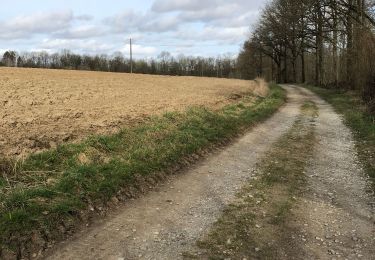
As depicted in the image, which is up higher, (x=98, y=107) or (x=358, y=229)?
(x=98, y=107)

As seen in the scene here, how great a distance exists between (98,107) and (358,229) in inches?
541

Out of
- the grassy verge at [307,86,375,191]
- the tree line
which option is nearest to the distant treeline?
the tree line

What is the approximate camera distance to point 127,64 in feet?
403

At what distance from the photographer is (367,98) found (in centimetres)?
2125

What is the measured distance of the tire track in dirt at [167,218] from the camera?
18.0ft

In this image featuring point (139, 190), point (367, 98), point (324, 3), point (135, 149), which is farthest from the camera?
point (324, 3)

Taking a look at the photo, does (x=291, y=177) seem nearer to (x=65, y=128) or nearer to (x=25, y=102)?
(x=65, y=128)

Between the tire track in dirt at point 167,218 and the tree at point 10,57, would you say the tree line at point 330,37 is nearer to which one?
the tire track in dirt at point 167,218

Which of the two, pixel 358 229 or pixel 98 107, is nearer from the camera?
pixel 358 229

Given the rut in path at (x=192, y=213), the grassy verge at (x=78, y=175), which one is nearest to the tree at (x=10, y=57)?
the grassy verge at (x=78, y=175)

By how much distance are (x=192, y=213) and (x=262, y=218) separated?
1086mm

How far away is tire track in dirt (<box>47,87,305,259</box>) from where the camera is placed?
216 inches

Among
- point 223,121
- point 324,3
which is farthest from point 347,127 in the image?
point 324,3

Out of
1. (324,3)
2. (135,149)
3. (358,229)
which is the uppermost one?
(324,3)
